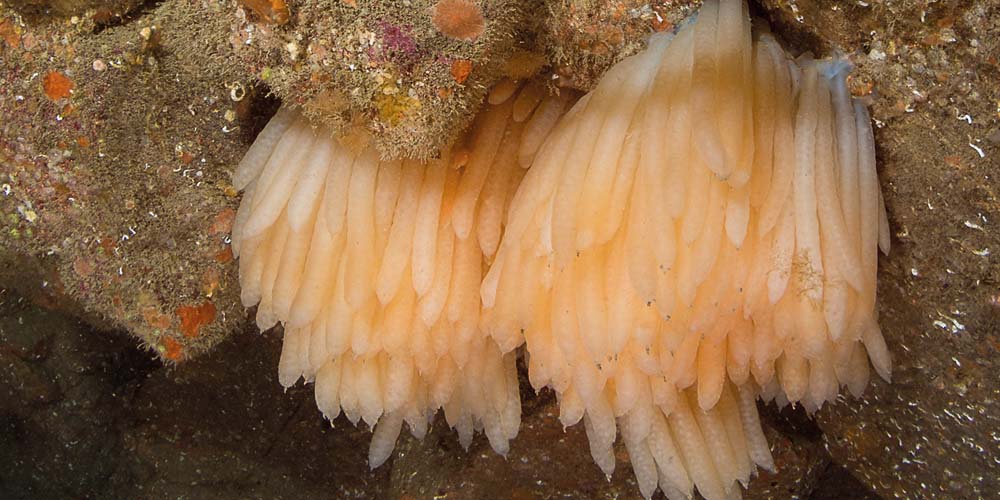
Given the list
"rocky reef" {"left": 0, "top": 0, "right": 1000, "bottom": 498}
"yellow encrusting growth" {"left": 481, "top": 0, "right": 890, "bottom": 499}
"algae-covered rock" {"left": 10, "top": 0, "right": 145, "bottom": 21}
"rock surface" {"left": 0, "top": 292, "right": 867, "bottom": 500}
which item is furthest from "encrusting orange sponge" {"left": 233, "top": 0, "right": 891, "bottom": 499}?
"rock surface" {"left": 0, "top": 292, "right": 867, "bottom": 500}

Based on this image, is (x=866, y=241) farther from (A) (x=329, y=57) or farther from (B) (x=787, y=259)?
(A) (x=329, y=57)

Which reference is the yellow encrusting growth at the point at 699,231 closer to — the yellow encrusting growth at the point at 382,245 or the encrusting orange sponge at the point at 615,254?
the encrusting orange sponge at the point at 615,254

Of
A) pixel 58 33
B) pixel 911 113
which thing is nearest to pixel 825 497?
pixel 911 113

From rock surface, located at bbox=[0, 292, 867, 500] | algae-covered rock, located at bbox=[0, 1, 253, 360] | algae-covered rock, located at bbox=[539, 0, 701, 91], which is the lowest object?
rock surface, located at bbox=[0, 292, 867, 500]

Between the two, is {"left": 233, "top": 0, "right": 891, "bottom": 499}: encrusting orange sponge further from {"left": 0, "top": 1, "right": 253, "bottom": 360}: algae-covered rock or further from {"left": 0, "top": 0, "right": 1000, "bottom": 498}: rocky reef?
{"left": 0, "top": 1, "right": 253, "bottom": 360}: algae-covered rock

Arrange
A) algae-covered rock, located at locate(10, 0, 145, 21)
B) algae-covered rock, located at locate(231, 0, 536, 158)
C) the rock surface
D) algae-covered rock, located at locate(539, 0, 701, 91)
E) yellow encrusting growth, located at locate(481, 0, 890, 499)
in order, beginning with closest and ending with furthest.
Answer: algae-covered rock, located at locate(231, 0, 536, 158), yellow encrusting growth, located at locate(481, 0, 890, 499), algae-covered rock, located at locate(539, 0, 701, 91), algae-covered rock, located at locate(10, 0, 145, 21), the rock surface

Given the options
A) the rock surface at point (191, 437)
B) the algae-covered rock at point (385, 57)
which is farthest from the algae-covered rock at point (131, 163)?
the rock surface at point (191, 437)
